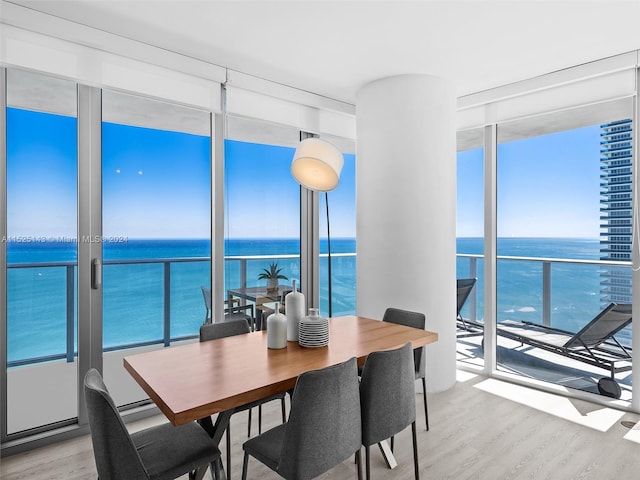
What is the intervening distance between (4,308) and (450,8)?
340 centimetres

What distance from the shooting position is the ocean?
265 cm

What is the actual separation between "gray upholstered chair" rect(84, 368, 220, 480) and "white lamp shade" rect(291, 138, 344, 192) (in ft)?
4.93

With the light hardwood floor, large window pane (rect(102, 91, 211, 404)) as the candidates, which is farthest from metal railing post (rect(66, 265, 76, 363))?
the light hardwood floor

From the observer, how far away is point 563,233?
3.49 meters

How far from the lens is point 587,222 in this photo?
3334mm

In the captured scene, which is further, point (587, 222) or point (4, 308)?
point (587, 222)

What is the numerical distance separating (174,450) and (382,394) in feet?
3.08

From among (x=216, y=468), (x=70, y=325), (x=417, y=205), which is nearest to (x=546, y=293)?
(x=417, y=205)

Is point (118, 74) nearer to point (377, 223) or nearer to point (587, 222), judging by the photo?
point (377, 223)

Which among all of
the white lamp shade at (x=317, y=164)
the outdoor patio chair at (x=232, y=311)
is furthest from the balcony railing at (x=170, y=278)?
the white lamp shade at (x=317, y=164)

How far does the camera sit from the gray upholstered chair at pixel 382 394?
1.77 metres

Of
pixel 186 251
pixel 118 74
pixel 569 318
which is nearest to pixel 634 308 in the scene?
pixel 569 318

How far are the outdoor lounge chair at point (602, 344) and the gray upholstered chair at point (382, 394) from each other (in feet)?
7.64

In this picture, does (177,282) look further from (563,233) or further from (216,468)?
(563,233)
